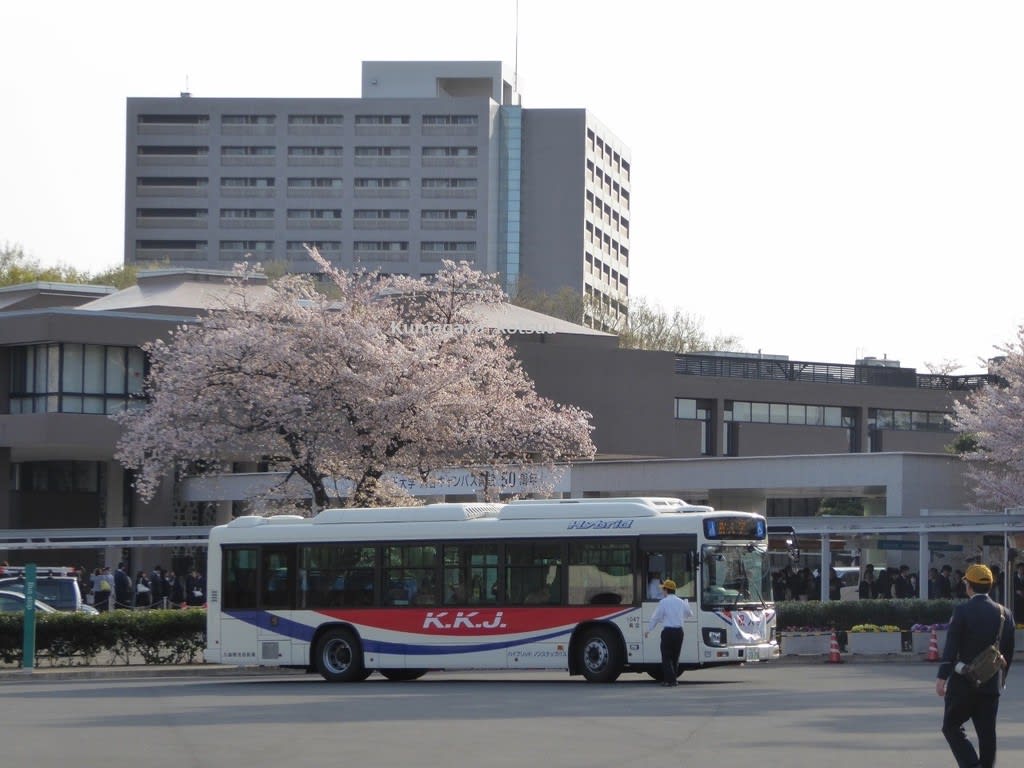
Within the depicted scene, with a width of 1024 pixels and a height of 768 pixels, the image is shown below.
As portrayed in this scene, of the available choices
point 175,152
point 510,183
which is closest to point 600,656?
point 510,183

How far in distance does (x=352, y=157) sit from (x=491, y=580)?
10135 cm

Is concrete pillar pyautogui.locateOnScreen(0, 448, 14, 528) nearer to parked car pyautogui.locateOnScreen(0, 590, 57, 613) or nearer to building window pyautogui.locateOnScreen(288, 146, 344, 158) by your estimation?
parked car pyautogui.locateOnScreen(0, 590, 57, 613)

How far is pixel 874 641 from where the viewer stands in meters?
33.0

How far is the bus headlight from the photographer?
25344 mm

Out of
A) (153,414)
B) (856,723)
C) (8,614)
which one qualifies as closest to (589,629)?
(856,723)

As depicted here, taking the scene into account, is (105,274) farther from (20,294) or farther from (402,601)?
(402,601)

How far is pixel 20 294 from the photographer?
6756cm

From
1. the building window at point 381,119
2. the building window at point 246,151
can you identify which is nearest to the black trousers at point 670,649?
the building window at point 381,119

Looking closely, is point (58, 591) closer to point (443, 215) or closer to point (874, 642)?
point (874, 642)

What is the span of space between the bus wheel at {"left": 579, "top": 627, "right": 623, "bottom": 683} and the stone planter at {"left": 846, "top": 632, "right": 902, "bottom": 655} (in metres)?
8.83

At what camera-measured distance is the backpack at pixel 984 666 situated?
39.0 ft

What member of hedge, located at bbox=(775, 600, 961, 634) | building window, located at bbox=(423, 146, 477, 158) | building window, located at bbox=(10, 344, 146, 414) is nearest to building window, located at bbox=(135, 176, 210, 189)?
building window, located at bbox=(423, 146, 477, 158)

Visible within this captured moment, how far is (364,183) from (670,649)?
104 meters

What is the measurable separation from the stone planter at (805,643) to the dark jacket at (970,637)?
21618 millimetres
